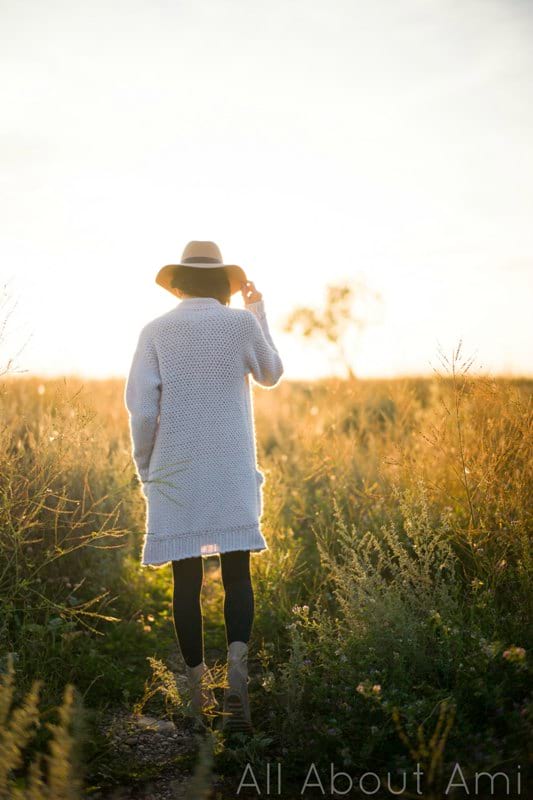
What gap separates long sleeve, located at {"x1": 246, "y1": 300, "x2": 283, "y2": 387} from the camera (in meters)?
3.27

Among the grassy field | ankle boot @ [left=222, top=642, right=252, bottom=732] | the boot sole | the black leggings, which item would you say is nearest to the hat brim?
the grassy field

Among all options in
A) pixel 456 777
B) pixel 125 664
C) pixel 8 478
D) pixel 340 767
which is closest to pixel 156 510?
pixel 8 478

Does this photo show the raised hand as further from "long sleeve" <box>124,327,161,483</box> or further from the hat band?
"long sleeve" <box>124,327,161,483</box>

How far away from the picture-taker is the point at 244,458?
3.23 meters

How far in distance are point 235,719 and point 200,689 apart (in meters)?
0.23

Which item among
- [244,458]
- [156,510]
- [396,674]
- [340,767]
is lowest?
[340,767]

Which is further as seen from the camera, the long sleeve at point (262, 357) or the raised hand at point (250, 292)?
the raised hand at point (250, 292)

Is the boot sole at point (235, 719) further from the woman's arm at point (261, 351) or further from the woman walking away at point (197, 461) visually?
the woman's arm at point (261, 351)

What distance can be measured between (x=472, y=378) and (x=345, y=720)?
78.4 inches

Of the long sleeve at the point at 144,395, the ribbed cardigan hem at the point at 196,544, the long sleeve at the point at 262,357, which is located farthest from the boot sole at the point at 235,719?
the long sleeve at the point at 262,357

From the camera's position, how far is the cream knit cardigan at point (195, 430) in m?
3.15

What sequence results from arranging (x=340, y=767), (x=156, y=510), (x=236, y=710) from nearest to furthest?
1. (x=340, y=767)
2. (x=236, y=710)
3. (x=156, y=510)

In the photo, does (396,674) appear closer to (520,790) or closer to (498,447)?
(520,790)

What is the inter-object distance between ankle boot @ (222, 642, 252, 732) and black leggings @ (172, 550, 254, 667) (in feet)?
0.19
